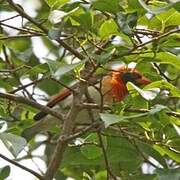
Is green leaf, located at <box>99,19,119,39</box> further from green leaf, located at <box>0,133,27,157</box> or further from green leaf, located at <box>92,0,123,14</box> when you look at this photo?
green leaf, located at <box>0,133,27,157</box>

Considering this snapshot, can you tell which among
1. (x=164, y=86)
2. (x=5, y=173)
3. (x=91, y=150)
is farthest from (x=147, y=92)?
(x=5, y=173)

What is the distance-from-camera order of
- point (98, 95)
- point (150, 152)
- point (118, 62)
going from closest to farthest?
point (118, 62) < point (150, 152) < point (98, 95)

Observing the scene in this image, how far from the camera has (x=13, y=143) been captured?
1718 millimetres

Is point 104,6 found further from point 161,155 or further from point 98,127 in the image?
point 161,155

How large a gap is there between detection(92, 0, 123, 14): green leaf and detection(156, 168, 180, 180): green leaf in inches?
18.4

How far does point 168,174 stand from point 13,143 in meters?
0.43

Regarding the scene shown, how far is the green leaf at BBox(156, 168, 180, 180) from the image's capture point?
1.76m

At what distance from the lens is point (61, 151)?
195 centimetres

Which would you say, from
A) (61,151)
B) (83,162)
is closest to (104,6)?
(61,151)

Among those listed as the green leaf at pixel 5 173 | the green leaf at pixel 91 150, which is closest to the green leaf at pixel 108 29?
the green leaf at pixel 91 150

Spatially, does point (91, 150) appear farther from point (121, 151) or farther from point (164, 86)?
point (164, 86)

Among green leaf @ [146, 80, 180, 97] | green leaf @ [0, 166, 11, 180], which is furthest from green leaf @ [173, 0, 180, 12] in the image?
green leaf @ [0, 166, 11, 180]

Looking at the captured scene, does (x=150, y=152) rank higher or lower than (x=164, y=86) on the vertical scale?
lower

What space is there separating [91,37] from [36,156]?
3.69 feet
